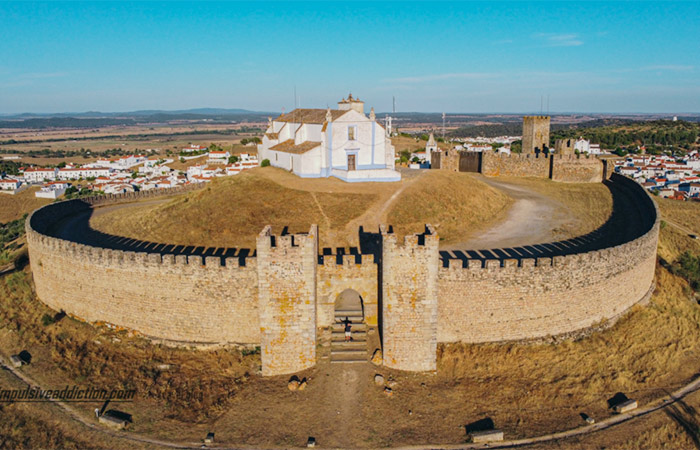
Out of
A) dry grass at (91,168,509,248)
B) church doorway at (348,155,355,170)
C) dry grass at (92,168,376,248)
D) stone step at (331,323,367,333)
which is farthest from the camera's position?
church doorway at (348,155,355,170)

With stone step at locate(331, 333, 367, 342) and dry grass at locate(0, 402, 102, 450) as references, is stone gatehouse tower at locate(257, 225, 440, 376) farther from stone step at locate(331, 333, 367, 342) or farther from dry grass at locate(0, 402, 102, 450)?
dry grass at locate(0, 402, 102, 450)

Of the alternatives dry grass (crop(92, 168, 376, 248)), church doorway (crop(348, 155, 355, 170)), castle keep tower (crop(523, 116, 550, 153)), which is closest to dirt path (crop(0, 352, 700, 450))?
dry grass (crop(92, 168, 376, 248))

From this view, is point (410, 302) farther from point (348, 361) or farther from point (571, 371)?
point (571, 371)

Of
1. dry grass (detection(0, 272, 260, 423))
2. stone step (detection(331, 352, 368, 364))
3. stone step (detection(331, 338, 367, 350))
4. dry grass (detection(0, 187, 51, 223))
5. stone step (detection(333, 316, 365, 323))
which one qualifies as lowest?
dry grass (detection(0, 187, 51, 223))

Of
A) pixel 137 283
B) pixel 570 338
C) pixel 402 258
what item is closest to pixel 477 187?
pixel 570 338

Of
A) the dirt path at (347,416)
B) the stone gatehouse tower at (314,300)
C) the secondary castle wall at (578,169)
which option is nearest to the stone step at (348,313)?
the stone gatehouse tower at (314,300)

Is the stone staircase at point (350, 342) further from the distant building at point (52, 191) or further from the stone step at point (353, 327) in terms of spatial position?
the distant building at point (52, 191)

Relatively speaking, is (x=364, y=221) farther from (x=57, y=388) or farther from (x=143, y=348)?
(x=57, y=388)
